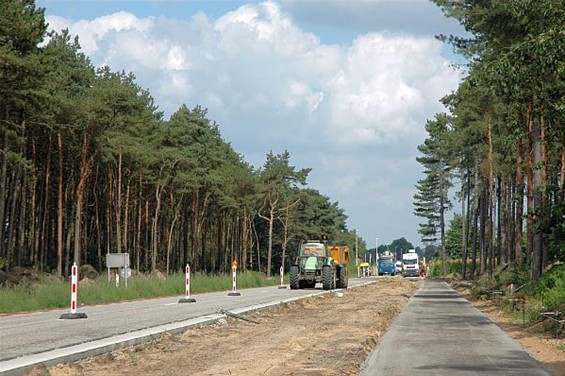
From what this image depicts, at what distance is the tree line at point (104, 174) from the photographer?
41.8 m

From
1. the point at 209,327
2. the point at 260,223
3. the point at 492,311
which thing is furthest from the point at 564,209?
the point at 260,223

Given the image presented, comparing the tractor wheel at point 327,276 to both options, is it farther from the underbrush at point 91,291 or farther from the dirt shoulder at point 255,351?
the dirt shoulder at point 255,351

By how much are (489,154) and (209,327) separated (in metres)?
42.8

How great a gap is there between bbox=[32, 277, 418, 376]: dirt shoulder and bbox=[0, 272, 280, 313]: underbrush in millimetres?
9573

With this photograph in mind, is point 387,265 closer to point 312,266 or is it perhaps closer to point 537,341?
point 312,266

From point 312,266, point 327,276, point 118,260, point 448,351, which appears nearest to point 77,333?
point 448,351

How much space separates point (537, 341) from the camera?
18.2 m

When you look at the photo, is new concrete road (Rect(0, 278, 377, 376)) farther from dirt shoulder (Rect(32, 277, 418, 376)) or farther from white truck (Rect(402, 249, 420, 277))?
white truck (Rect(402, 249, 420, 277))

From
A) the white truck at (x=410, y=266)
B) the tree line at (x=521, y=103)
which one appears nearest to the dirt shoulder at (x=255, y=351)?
the tree line at (x=521, y=103)

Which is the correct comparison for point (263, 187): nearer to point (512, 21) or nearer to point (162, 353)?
point (512, 21)

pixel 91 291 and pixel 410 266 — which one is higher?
pixel 91 291

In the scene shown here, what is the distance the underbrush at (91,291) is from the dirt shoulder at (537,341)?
1554 cm

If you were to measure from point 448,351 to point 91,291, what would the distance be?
21.7 m

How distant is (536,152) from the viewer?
107ft
